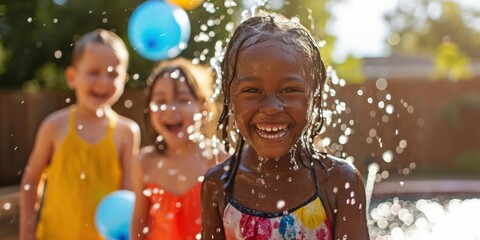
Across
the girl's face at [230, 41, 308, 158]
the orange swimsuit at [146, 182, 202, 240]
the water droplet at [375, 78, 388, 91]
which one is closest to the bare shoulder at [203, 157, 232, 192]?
the girl's face at [230, 41, 308, 158]

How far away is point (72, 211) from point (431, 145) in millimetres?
13740

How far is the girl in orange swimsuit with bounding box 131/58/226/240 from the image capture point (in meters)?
4.08

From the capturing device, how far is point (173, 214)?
4.06m

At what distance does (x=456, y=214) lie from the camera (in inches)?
255

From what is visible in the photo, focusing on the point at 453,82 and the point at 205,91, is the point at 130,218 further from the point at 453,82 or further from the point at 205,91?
the point at 453,82

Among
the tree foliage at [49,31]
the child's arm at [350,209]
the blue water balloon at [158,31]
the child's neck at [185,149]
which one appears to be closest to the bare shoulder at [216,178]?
the child's arm at [350,209]

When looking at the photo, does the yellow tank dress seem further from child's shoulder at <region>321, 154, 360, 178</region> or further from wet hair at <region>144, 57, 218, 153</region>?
child's shoulder at <region>321, 154, 360, 178</region>

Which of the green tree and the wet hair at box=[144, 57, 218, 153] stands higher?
the wet hair at box=[144, 57, 218, 153]

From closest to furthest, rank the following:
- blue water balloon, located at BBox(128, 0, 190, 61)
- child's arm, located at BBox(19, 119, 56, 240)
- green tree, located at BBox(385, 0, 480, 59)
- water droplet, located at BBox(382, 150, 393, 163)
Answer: child's arm, located at BBox(19, 119, 56, 240)
blue water balloon, located at BBox(128, 0, 190, 61)
water droplet, located at BBox(382, 150, 393, 163)
green tree, located at BBox(385, 0, 480, 59)

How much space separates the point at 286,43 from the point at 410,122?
15.6 m

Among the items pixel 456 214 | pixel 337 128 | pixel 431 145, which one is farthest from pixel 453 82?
pixel 337 128

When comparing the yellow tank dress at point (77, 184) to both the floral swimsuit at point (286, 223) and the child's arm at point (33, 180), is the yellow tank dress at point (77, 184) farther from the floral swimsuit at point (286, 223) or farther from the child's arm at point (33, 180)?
the floral swimsuit at point (286, 223)

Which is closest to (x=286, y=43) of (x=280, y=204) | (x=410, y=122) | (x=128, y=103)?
(x=280, y=204)

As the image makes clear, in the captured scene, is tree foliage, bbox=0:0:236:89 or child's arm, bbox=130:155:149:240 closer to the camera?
child's arm, bbox=130:155:149:240
